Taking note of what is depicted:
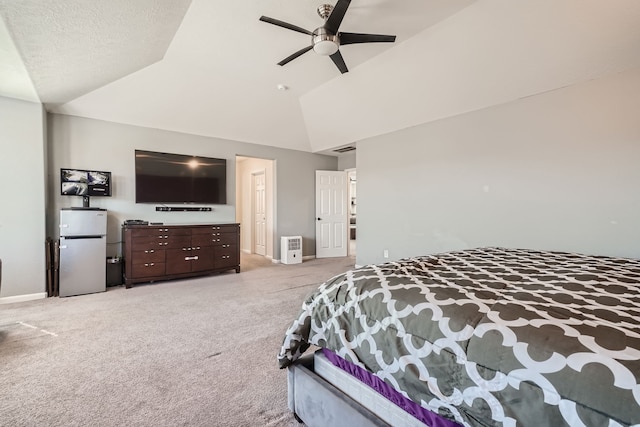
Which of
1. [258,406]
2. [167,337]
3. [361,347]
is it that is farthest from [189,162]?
[361,347]

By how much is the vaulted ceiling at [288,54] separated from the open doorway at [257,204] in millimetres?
2154

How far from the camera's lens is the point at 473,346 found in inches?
36.6

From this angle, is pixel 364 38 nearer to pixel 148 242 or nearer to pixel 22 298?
pixel 148 242

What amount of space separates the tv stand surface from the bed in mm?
3790

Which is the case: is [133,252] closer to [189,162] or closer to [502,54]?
[189,162]

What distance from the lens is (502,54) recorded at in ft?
10.6

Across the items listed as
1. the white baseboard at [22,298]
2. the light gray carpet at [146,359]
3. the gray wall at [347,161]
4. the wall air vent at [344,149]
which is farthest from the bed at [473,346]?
the gray wall at [347,161]

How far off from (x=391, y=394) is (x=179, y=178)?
5043mm

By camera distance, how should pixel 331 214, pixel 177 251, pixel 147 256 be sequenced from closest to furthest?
pixel 147 256
pixel 177 251
pixel 331 214

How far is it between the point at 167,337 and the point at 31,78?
3.17m

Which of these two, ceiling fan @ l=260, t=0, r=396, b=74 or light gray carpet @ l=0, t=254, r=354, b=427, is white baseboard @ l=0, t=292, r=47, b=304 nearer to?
light gray carpet @ l=0, t=254, r=354, b=427

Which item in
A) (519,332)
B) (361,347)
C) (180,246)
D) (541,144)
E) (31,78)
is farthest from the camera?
(180,246)

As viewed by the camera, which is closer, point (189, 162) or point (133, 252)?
point (133, 252)

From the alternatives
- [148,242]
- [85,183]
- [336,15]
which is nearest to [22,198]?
[85,183]
